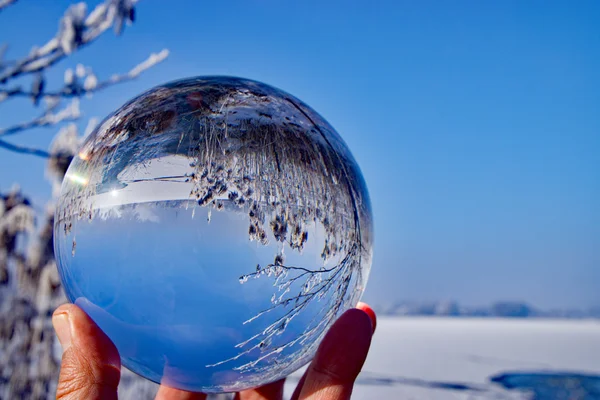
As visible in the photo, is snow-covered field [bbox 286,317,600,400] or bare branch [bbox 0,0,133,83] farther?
snow-covered field [bbox 286,317,600,400]

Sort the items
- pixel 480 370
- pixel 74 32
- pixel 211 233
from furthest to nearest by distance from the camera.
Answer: pixel 480 370, pixel 74 32, pixel 211 233

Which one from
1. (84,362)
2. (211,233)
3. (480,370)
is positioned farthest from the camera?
(480,370)

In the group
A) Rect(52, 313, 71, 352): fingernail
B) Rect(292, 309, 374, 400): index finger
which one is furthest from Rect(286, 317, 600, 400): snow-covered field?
Rect(52, 313, 71, 352): fingernail

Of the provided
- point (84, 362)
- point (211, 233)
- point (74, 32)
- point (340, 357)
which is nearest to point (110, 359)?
point (84, 362)

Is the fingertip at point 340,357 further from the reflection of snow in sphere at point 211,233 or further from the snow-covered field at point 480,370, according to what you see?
the snow-covered field at point 480,370

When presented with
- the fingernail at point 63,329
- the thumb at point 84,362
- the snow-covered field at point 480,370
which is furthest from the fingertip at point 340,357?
the snow-covered field at point 480,370

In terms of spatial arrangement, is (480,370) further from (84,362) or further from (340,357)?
(84,362)

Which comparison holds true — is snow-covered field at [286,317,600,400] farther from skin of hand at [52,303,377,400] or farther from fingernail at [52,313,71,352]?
fingernail at [52,313,71,352]
